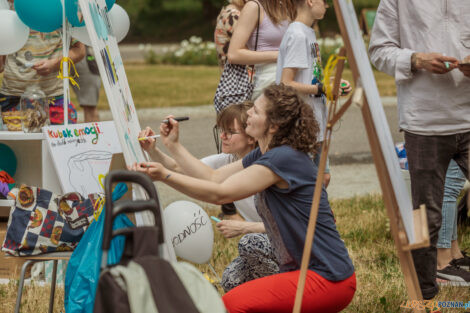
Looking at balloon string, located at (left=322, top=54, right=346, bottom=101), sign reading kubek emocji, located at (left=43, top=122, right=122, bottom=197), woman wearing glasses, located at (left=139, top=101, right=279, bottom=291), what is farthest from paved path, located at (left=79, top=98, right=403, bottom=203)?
balloon string, located at (left=322, top=54, right=346, bottom=101)

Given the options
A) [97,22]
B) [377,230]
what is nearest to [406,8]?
[97,22]

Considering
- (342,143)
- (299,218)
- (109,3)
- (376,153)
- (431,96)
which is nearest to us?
(376,153)

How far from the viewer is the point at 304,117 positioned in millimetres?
3279

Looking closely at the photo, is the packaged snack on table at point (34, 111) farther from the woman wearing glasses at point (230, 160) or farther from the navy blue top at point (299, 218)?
the navy blue top at point (299, 218)

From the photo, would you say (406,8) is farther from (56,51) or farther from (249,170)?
(56,51)

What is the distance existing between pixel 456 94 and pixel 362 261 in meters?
1.66

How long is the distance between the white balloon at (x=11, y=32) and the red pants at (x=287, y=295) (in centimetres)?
234

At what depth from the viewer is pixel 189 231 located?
4227 millimetres

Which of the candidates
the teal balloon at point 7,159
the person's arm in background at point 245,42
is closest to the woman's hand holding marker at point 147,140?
the person's arm in background at point 245,42

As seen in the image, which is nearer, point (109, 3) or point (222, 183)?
point (222, 183)

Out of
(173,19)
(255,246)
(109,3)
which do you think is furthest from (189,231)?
(173,19)

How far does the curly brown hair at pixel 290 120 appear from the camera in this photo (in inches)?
128

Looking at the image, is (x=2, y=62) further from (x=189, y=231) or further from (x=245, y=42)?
(x=189, y=231)

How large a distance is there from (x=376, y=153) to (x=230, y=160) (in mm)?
1869
